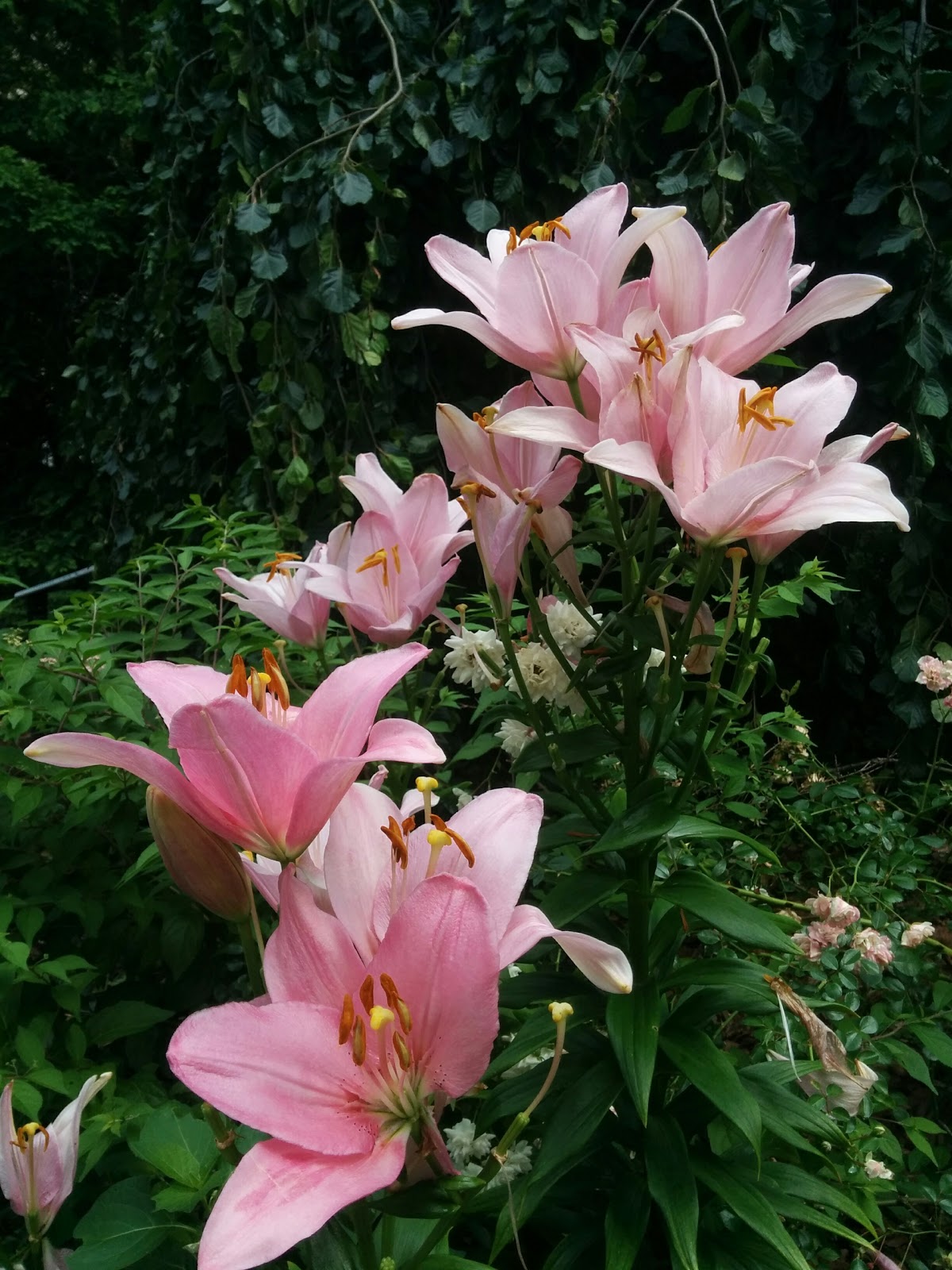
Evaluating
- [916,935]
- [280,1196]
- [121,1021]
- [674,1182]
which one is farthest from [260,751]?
[916,935]

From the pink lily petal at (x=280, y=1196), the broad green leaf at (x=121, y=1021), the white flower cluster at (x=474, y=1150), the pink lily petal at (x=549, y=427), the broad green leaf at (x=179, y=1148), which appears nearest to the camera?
the pink lily petal at (x=280, y=1196)

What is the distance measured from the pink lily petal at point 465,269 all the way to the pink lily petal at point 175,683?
0.29 m

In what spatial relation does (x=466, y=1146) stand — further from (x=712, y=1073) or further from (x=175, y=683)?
(x=175, y=683)

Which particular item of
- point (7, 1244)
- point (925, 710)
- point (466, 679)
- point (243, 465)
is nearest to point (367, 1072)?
point (466, 679)

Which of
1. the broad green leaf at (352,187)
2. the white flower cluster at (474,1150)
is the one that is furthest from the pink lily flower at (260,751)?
the broad green leaf at (352,187)

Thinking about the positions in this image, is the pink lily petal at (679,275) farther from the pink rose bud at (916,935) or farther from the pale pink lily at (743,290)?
the pink rose bud at (916,935)

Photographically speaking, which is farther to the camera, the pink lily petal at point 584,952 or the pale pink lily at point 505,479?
the pale pink lily at point 505,479

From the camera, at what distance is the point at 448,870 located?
378 millimetres

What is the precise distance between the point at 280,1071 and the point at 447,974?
0.07 m

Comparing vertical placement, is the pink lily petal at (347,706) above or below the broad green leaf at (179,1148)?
above

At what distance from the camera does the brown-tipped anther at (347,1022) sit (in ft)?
1.08

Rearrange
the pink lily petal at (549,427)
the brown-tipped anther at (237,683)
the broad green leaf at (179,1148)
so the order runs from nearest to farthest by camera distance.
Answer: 1. the brown-tipped anther at (237,683)
2. the pink lily petal at (549,427)
3. the broad green leaf at (179,1148)

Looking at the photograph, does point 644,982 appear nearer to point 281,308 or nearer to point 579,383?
point 579,383

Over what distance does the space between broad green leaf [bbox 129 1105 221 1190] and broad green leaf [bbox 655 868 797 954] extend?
13.5 inches
